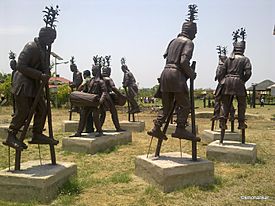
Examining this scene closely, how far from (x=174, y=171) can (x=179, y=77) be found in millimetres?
1422

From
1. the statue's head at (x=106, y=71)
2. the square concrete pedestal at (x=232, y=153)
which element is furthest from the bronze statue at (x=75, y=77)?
the square concrete pedestal at (x=232, y=153)

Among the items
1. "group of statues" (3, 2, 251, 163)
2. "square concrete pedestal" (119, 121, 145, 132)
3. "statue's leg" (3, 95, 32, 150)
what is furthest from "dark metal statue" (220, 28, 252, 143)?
"square concrete pedestal" (119, 121, 145, 132)

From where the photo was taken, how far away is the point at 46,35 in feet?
15.7

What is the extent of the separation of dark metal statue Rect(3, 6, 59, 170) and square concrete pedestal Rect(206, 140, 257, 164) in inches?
136

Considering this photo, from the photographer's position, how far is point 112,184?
203 inches

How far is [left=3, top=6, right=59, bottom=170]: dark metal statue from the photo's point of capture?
4.62m

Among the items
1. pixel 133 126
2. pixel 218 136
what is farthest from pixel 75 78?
pixel 218 136

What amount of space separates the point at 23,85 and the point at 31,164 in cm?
121

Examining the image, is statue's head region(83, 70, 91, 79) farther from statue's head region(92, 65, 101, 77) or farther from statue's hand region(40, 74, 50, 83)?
statue's hand region(40, 74, 50, 83)

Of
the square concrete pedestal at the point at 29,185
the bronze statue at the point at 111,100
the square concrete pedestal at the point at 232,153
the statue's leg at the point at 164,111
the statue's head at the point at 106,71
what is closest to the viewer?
the square concrete pedestal at the point at 29,185

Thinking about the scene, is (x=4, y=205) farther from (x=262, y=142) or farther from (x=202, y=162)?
(x=262, y=142)

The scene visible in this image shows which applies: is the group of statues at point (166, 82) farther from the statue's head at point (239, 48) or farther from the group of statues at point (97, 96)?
the group of statues at point (97, 96)

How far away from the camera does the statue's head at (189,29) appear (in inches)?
210

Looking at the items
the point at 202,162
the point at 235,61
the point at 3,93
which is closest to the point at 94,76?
the point at 235,61
